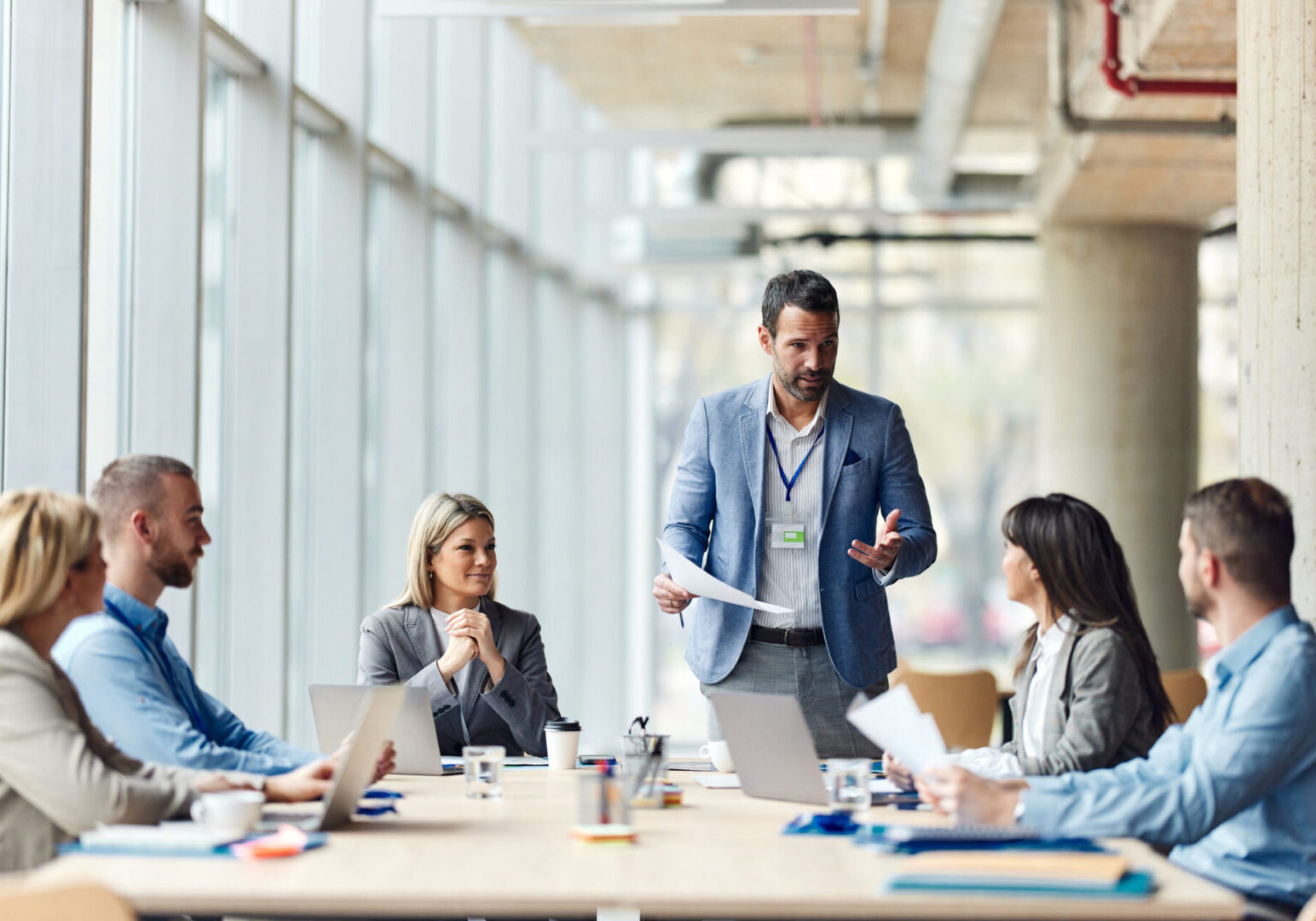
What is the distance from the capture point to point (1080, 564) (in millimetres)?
2916

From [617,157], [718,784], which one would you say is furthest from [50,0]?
[617,157]

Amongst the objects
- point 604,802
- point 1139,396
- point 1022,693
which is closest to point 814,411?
point 1022,693

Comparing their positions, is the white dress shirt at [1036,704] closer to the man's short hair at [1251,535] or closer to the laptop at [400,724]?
the man's short hair at [1251,535]

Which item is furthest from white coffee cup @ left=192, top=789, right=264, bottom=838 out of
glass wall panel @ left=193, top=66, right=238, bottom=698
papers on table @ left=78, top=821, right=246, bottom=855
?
glass wall panel @ left=193, top=66, right=238, bottom=698

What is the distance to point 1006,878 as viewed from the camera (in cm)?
192

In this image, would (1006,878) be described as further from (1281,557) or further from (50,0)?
(50,0)

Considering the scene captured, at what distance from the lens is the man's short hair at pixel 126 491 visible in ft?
8.80

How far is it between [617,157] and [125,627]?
30.6 feet

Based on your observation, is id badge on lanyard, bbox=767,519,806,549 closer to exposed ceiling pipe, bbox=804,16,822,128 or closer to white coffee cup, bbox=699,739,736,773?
white coffee cup, bbox=699,739,736,773

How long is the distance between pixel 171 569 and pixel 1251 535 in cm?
188

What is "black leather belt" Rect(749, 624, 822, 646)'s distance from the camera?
3.57 meters

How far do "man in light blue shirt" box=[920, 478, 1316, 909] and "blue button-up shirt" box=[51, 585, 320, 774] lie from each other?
1.26 meters

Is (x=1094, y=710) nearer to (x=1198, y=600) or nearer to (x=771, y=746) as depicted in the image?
(x=1198, y=600)

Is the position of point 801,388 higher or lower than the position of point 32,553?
higher
